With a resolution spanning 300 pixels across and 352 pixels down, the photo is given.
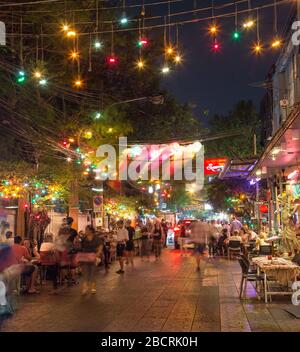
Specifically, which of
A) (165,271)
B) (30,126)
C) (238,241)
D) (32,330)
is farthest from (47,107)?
(32,330)

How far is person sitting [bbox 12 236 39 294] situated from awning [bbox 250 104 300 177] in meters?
6.81

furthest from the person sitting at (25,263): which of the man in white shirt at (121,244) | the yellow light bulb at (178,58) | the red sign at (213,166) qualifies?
the red sign at (213,166)

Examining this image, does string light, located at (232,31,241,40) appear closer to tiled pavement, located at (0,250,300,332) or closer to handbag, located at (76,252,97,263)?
tiled pavement, located at (0,250,300,332)

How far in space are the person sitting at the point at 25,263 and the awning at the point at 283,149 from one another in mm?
6811

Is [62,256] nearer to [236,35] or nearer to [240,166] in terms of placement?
[236,35]

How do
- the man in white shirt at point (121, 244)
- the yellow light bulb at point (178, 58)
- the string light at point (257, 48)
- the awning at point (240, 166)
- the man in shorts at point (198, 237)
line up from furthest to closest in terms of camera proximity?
the awning at point (240, 166) < the man in shorts at point (198, 237) < the man in white shirt at point (121, 244) < the yellow light bulb at point (178, 58) < the string light at point (257, 48)

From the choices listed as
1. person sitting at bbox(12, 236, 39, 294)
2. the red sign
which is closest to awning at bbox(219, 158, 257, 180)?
the red sign

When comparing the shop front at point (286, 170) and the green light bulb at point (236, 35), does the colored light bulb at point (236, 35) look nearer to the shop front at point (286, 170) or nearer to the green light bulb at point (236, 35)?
the green light bulb at point (236, 35)

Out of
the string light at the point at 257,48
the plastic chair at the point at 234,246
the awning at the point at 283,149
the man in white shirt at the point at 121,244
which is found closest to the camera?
the awning at the point at 283,149

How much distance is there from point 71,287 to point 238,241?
9.91 m

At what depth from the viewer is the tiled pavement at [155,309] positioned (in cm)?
870

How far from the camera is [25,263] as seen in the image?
41.8 ft
